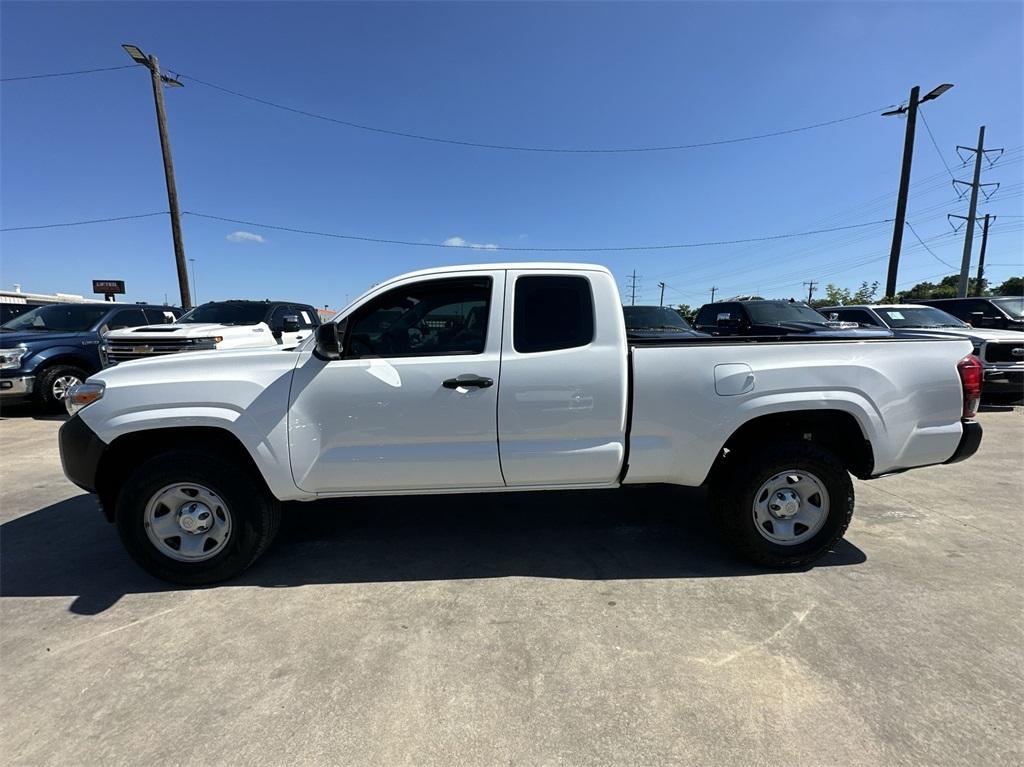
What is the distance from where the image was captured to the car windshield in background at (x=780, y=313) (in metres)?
10.2

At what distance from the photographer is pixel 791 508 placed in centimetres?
331

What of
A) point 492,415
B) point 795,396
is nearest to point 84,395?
point 492,415

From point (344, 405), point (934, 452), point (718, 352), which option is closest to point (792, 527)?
point (934, 452)

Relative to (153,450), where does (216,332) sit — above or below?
above

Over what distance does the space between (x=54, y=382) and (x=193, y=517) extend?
301 inches

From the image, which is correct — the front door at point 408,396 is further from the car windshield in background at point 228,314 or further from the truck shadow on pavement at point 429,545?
the car windshield in background at point 228,314

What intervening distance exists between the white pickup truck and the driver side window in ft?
0.04

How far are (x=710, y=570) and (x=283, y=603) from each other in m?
2.61

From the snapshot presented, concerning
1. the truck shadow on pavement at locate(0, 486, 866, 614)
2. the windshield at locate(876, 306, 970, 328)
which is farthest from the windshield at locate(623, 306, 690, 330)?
the truck shadow on pavement at locate(0, 486, 866, 614)

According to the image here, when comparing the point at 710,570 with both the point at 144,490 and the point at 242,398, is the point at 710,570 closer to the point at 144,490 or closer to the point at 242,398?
the point at 242,398

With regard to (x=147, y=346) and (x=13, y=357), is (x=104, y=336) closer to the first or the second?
(x=147, y=346)

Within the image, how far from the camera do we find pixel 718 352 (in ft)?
10.4

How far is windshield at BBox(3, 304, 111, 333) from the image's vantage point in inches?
364

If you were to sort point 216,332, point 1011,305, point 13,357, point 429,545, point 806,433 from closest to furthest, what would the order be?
point 806,433 → point 429,545 → point 216,332 → point 13,357 → point 1011,305
